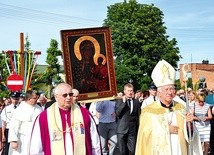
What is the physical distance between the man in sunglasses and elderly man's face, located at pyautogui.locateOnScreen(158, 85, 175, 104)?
3.38 feet

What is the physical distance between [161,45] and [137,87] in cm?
539

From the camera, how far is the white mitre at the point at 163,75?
7.13m

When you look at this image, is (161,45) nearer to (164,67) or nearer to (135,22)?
(135,22)

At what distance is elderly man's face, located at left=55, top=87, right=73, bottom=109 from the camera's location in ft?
22.6

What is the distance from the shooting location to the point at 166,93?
694 centimetres

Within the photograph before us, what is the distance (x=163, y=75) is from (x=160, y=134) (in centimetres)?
82

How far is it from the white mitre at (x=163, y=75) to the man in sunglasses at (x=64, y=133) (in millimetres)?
1082

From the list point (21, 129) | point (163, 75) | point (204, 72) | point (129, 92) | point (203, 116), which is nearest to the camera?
point (163, 75)

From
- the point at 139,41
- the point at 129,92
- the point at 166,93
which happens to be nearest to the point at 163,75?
the point at 166,93

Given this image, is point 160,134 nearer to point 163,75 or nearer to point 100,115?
point 163,75

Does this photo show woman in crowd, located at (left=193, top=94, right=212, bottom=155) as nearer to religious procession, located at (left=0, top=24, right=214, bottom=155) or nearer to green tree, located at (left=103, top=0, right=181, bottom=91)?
religious procession, located at (left=0, top=24, right=214, bottom=155)

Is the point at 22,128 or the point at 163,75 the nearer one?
the point at 163,75

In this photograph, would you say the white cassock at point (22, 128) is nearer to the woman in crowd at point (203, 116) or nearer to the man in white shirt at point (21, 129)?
the man in white shirt at point (21, 129)

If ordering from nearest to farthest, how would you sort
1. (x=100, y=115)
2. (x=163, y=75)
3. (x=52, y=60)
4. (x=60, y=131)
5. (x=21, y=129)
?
1. (x=60, y=131)
2. (x=163, y=75)
3. (x=21, y=129)
4. (x=100, y=115)
5. (x=52, y=60)
